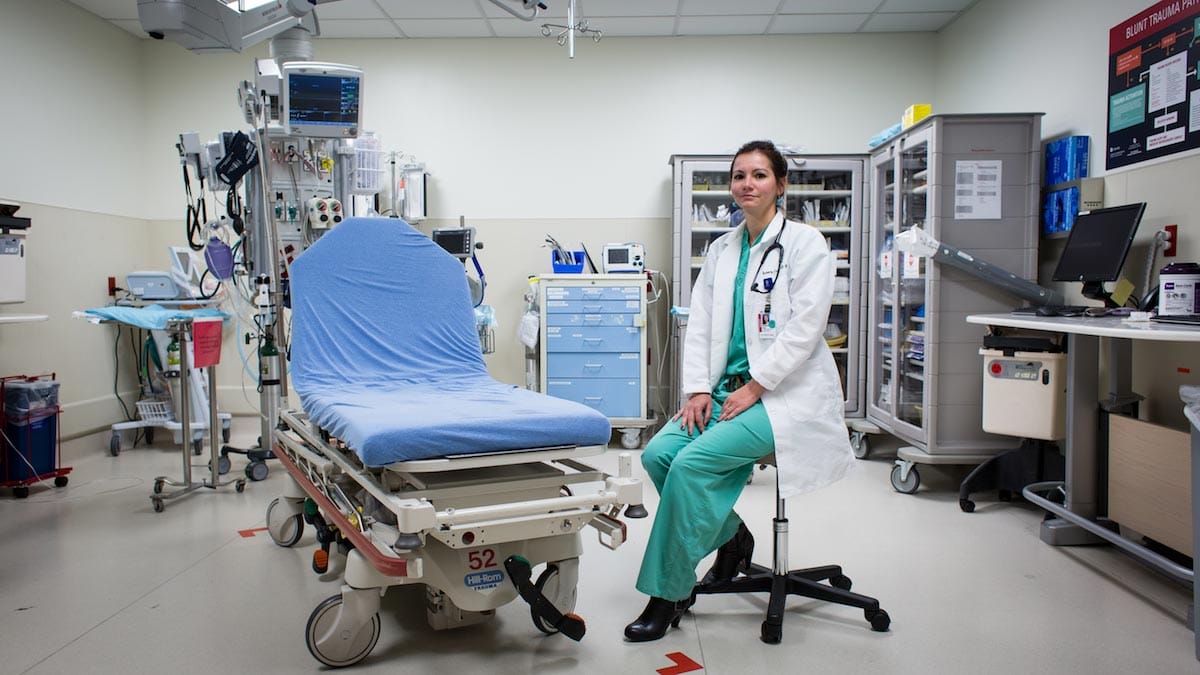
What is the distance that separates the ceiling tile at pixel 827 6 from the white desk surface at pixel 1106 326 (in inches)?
113

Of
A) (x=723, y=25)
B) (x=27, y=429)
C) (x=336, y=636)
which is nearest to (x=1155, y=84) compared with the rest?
(x=723, y=25)

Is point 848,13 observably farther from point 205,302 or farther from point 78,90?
point 78,90

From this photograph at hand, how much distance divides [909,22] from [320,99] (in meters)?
4.37

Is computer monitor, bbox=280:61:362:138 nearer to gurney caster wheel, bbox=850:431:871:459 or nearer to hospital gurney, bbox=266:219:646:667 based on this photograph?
hospital gurney, bbox=266:219:646:667

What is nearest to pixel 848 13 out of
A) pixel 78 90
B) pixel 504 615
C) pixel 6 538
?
pixel 504 615

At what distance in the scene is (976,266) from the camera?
3.98m

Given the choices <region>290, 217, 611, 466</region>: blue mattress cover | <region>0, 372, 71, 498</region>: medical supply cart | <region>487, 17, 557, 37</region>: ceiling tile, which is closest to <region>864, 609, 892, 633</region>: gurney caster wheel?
<region>290, 217, 611, 466</region>: blue mattress cover

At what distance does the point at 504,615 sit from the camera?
2.61m

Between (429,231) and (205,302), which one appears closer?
(205,302)

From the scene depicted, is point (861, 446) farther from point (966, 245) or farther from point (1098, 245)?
point (1098, 245)

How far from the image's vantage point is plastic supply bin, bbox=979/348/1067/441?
3439 mm

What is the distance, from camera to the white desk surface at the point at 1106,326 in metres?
2.37

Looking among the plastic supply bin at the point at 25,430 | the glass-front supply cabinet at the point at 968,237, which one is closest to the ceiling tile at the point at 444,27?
the glass-front supply cabinet at the point at 968,237

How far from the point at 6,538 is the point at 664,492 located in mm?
3084
